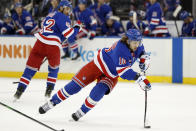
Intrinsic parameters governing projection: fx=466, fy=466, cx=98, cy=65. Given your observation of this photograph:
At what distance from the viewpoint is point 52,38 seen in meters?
5.63

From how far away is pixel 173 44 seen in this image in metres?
7.57

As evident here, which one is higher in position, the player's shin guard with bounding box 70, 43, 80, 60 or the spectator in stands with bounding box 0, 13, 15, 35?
the spectator in stands with bounding box 0, 13, 15, 35

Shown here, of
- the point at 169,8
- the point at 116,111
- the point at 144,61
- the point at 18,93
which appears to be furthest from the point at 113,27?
the point at 144,61

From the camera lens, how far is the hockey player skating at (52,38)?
5516 mm

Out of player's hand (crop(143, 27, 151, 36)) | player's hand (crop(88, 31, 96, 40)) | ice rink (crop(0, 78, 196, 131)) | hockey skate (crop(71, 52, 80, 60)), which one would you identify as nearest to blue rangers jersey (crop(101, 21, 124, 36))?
player's hand (crop(143, 27, 151, 36))

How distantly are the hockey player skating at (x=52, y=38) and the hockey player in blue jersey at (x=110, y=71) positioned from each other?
3.68 ft

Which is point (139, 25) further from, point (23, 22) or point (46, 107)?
point (46, 107)

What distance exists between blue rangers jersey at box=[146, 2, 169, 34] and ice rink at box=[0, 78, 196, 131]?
1381 millimetres

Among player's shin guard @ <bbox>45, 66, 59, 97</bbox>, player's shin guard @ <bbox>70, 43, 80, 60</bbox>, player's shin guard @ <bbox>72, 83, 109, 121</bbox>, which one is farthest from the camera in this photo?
player's shin guard @ <bbox>70, 43, 80, 60</bbox>

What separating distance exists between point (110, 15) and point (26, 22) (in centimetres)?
154

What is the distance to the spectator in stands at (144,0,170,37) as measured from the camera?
8.05 meters

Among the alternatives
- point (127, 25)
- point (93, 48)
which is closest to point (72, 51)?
point (93, 48)

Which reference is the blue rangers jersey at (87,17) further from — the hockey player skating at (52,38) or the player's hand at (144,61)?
the player's hand at (144,61)

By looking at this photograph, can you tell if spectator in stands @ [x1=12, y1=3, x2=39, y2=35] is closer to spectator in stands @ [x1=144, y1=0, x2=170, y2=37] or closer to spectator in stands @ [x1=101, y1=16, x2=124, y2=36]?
spectator in stands @ [x1=101, y1=16, x2=124, y2=36]
